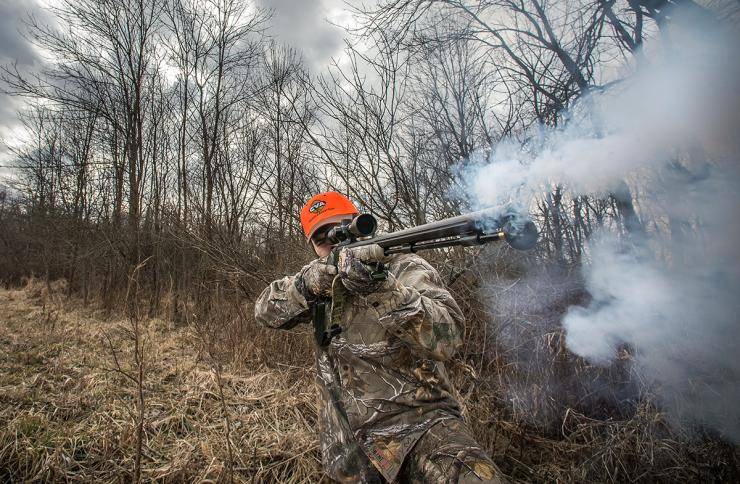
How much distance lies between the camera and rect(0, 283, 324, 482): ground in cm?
261

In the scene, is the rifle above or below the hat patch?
below

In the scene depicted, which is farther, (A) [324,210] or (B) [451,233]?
(A) [324,210]

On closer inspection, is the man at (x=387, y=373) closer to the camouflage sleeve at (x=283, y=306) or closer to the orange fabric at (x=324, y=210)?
the camouflage sleeve at (x=283, y=306)

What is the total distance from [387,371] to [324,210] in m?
1.20

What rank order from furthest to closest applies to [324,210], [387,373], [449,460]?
[324,210], [387,373], [449,460]

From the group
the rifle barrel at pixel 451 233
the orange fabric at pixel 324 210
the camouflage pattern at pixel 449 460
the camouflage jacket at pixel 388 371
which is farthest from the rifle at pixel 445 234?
the camouflage pattern at pixel 449 460

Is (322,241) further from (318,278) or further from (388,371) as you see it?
(388,371)

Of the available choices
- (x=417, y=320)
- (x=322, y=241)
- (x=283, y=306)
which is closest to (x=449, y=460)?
(x=417, y=320)

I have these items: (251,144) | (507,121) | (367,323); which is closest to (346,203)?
(367,323)

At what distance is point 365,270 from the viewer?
1.72 metres

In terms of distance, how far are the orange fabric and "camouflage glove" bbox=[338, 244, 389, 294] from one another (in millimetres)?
773

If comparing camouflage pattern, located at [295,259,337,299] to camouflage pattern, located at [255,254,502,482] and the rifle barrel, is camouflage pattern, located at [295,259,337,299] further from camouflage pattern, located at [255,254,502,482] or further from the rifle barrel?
the rifle barrel

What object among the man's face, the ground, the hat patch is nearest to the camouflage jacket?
the man's face

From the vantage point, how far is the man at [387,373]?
170cm
